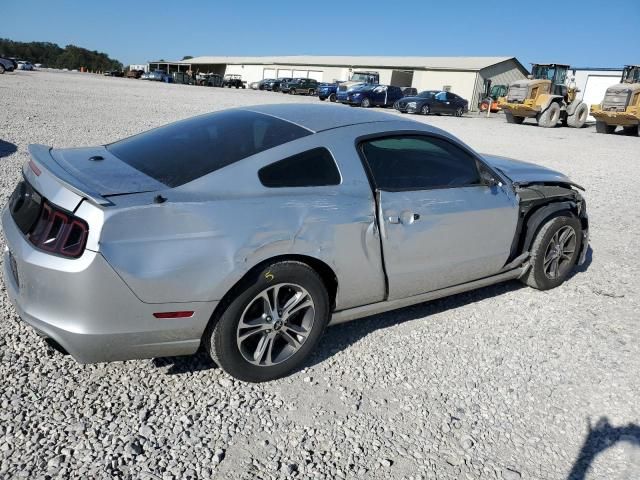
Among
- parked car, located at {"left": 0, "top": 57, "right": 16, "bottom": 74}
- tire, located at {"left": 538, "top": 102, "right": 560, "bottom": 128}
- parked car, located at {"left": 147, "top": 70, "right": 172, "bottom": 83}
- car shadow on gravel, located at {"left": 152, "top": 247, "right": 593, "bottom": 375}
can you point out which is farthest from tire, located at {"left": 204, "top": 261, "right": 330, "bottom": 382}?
parked car, located at {"left": 147, "top": 70, "right": 172, "bottom": 83}

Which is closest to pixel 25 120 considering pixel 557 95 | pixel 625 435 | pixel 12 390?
pixel 12 390

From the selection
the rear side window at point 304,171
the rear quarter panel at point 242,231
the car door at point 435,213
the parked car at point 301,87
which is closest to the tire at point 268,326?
the rear quarter panel at point 242,231

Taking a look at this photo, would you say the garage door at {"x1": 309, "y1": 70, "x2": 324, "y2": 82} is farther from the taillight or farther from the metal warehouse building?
the taillight

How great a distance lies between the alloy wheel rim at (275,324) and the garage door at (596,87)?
37.7 metres

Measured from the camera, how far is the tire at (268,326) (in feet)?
8.55

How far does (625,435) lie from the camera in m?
2.69

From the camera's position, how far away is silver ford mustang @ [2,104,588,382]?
89.9 inches

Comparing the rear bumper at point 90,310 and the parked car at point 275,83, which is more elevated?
the parked car at point 275,83

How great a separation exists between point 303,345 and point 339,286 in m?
0.40

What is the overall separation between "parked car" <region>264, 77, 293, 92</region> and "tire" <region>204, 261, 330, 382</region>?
149 feet

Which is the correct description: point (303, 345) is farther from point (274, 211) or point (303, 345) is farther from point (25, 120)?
point (25, 120)

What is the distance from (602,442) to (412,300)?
4.39 feet

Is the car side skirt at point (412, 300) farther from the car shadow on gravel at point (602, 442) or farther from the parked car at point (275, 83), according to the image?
the parked car at point (275, 83)

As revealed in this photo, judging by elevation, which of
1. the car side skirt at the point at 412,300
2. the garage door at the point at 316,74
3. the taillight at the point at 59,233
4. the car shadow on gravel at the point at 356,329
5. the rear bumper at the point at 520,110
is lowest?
the car shadow on gravel at the point at 356,329
